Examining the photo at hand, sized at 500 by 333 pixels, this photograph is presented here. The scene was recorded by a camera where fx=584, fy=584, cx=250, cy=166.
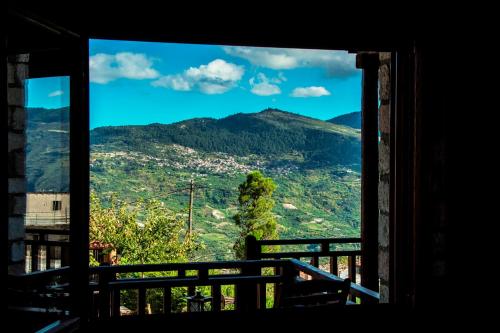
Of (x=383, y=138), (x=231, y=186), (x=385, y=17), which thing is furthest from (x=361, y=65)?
(x=231, y=186)

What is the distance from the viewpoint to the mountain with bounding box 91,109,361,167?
1369 inches

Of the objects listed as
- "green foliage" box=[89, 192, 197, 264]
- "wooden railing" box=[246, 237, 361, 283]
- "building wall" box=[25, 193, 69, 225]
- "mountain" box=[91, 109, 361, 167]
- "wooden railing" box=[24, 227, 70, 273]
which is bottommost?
"green foliage" box=[89, 192, 197, 264]

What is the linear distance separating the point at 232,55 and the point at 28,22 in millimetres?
46895

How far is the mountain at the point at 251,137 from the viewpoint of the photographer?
34781mm

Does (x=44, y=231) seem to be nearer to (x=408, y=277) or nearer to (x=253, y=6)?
(x=253, y=6)

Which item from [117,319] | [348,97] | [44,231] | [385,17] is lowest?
[117,319]

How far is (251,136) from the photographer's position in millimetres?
35750

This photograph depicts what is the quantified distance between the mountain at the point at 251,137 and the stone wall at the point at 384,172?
3148 centimetres

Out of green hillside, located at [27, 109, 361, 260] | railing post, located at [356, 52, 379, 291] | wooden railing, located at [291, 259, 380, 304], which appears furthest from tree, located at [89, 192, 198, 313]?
wooden railing, located at [291, 259, 380, 304]

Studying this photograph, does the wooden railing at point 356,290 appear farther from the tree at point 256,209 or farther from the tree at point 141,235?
the tree at point 141,235

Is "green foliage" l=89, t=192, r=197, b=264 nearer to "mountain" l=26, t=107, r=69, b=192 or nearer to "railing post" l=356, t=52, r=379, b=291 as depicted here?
"railing post" l=356, t=52, r=379, b=291

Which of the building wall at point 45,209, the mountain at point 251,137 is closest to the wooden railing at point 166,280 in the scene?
the building wall at point 45,209

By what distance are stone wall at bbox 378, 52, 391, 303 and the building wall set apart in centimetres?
170

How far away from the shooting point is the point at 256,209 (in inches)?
879
